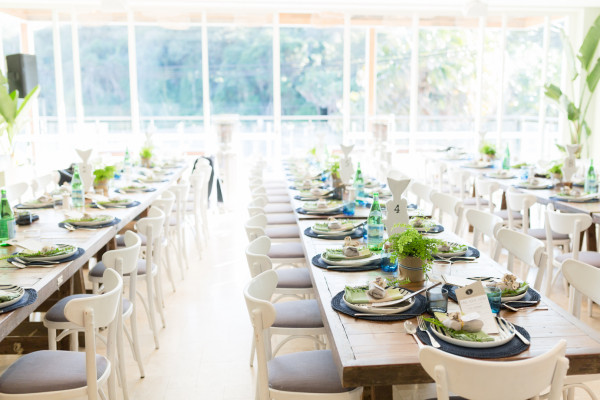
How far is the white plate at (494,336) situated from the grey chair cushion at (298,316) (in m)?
0.98

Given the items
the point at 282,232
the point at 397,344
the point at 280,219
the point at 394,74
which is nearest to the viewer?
the point at 397,344

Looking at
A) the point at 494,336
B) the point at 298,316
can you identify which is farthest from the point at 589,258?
the point at 494,336

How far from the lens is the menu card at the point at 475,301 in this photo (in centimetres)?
213

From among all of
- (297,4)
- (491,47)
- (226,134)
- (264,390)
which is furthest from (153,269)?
(491,47)

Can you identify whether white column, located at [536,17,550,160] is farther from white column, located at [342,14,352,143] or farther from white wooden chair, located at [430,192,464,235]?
white wooden chair, located at [430,192,464,235]

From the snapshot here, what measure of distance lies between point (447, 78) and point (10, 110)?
6976 millimetres

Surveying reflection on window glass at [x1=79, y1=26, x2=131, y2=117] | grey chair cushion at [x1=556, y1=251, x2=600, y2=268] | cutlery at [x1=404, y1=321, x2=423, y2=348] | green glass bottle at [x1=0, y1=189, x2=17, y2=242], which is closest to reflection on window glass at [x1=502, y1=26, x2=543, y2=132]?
reflection on window glass at [x1=79, y1=26, x2=131, y2=117]

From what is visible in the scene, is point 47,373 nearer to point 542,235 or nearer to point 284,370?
point 284,370

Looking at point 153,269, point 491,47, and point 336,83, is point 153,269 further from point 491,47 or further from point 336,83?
point 491,47

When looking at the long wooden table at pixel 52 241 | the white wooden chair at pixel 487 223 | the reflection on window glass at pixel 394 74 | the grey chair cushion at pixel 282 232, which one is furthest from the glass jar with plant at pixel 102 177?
the reflection on window glass at pixel 394 74

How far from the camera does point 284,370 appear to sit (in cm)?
251

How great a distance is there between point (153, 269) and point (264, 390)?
2.04m

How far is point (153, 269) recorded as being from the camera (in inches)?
165

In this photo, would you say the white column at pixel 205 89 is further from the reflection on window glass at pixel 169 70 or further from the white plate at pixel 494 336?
the white plate at pixel 494 336
